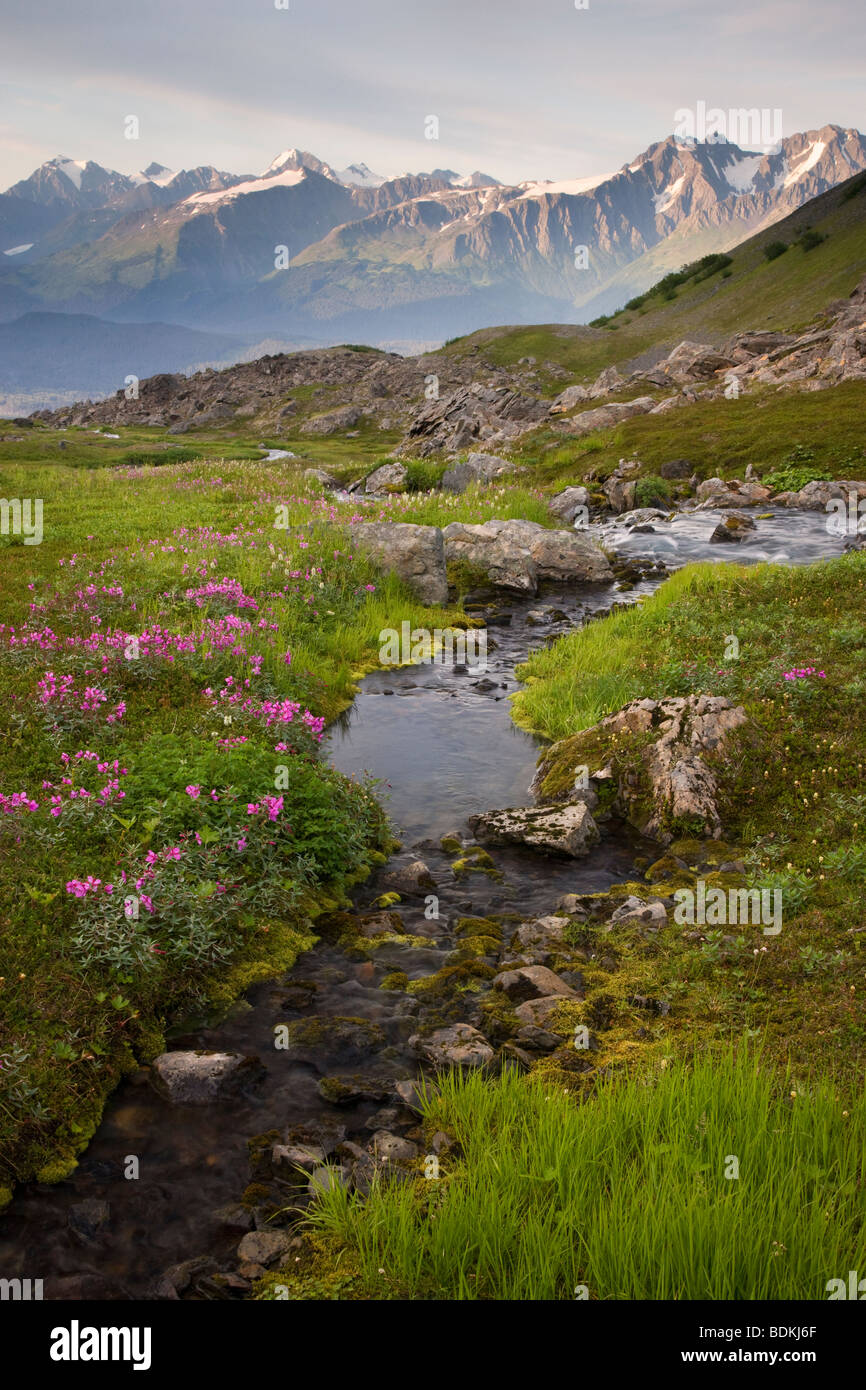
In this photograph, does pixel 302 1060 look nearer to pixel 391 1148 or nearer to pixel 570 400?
pixel 391 1148

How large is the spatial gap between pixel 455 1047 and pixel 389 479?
4117 cm

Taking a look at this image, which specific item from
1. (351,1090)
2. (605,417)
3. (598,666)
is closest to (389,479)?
(605,417)

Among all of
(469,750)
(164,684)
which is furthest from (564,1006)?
(164,684)

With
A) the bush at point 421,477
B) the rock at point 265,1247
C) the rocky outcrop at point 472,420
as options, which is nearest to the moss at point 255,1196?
the rock at point 265,1247

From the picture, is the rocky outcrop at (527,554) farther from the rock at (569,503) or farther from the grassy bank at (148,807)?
the rock at (569,503)

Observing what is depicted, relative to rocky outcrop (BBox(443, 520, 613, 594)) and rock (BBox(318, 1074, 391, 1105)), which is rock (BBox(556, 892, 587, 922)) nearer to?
rock (BBox(318, 1074, 391, 1105))

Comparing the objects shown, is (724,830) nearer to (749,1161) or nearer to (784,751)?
(784,751)

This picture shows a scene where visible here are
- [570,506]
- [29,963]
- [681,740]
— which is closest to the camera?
[29,963]

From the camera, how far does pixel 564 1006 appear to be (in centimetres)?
792

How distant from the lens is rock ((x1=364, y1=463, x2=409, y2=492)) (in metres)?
43.5

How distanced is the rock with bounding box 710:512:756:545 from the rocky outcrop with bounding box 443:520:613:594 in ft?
21.1

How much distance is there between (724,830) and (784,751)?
1483mm

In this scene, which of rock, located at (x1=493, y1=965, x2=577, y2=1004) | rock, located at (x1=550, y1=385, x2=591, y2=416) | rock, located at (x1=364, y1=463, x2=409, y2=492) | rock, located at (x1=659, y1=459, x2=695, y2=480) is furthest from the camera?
rock, located at (x1=550, y1=385, x2=591, y2=416)

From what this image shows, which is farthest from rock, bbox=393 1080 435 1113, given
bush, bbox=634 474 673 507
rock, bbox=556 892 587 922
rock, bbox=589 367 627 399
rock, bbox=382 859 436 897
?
rock, bbox=589 367 627 399
